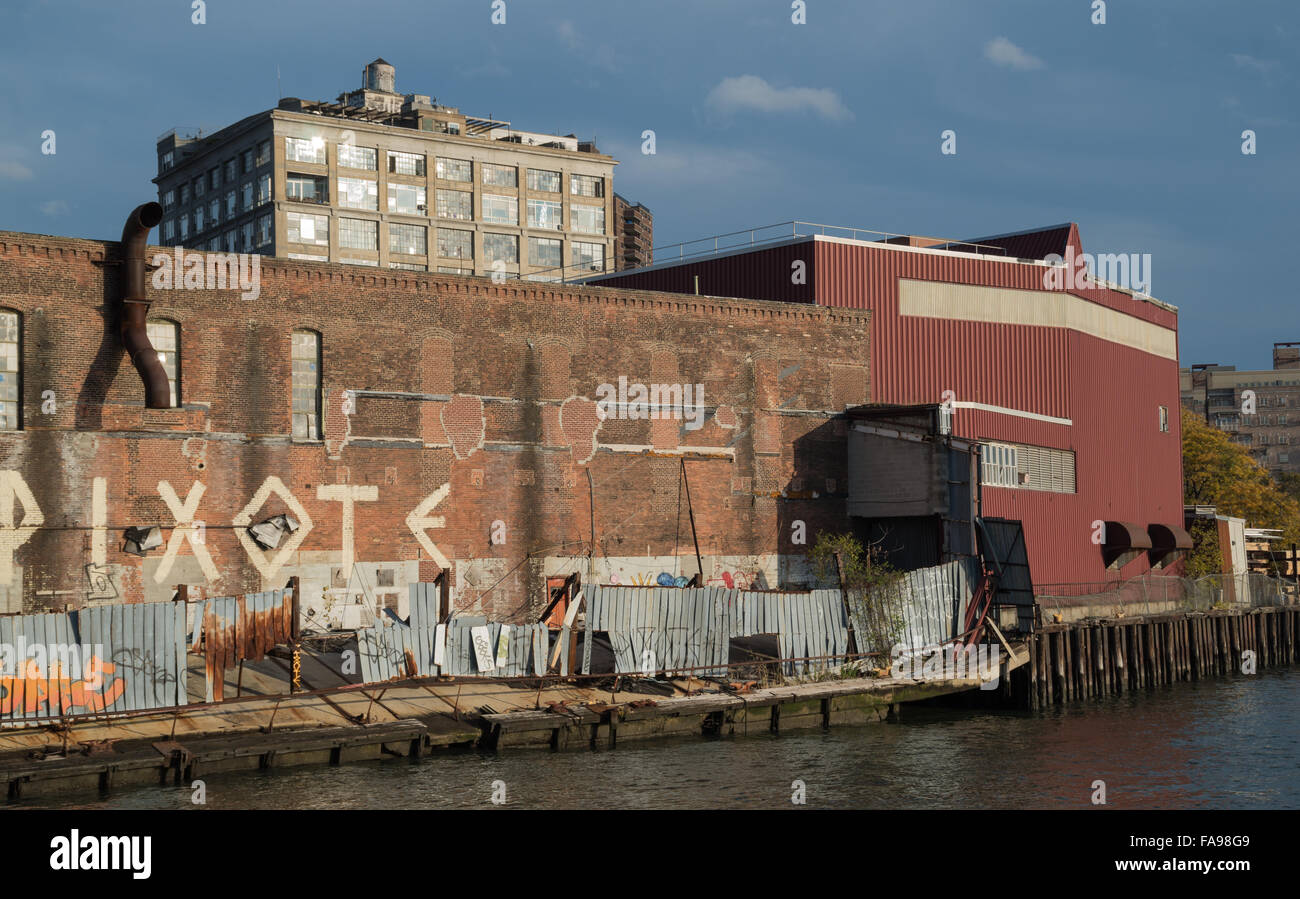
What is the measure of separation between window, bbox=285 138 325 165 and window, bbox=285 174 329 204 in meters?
1.29

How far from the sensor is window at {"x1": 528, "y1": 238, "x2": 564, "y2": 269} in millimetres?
112938

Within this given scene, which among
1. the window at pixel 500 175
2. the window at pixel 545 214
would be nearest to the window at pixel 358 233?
the window at pixel 500 175

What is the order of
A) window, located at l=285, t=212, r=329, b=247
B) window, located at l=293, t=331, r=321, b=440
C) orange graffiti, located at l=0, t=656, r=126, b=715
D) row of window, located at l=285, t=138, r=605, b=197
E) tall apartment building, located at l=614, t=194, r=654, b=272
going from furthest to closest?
tall apartment building, located at l=614, t=194, r=654, b=272 < row of window, located at l=285, t=138, r=605, b=197 < window, located at l=285, t=212, r=329, b=247 < window, located at l=293, t=331, r=321, b=440 < orange graffiti, located at l=0, t=656, r=126, b=715

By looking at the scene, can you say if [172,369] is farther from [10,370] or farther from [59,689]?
[59,689]

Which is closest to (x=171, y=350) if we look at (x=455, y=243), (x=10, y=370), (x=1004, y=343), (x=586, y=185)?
(x=10, y=370)

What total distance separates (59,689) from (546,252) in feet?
294

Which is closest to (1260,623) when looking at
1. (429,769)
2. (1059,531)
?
(1059,531)

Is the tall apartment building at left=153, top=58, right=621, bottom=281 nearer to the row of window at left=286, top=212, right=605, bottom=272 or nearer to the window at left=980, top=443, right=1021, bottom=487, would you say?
the row of window at left=286, top=212, right=605, bottom=272

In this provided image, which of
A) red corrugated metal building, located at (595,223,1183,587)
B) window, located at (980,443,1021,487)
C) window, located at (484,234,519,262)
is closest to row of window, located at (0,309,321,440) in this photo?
red corrugated metal building, located at (595,223,1183,587)

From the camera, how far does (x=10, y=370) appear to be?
36.2 m

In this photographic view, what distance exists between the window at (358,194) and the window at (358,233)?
123 centimetres

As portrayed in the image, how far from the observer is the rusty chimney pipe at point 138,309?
121 feet

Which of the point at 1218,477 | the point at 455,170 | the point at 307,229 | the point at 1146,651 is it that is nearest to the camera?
the point at 1146,651

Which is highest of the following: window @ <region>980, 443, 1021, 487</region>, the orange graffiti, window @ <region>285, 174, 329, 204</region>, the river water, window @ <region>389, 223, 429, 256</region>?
window @ <region>285, 174, 329, 204</region>
